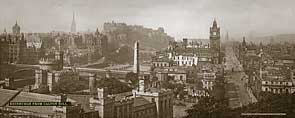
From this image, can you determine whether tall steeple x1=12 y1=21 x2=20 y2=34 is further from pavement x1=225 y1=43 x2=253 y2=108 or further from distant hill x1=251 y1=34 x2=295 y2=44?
distant hill x1=251 y1=34 x2=295 y2=44

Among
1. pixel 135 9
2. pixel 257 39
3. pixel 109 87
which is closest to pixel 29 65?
pixel 109 87

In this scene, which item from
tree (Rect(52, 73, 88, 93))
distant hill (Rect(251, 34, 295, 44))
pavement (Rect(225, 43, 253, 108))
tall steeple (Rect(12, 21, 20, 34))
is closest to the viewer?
Answer: distant hill (Rect(251, 34, 295, 44))

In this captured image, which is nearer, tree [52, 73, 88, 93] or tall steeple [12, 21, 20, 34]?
tree [52, 73, 88, 93]

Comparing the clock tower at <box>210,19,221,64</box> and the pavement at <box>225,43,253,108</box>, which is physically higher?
the clock tower at <box>210,19,221,64</box>

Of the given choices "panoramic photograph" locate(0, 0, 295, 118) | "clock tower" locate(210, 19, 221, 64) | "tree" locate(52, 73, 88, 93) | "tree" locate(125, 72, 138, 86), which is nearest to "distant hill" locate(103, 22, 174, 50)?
"panoramic photograph" locate(0, 0, 295, 118)

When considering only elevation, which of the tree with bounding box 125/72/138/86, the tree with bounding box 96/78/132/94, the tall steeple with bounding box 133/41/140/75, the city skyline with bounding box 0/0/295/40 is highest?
the city skyline with bounding box 0/0/295/40

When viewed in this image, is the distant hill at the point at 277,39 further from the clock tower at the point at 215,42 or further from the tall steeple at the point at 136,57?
the tall steeple at the point at 136,57

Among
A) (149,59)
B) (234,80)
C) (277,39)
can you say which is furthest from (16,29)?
(277,39)
